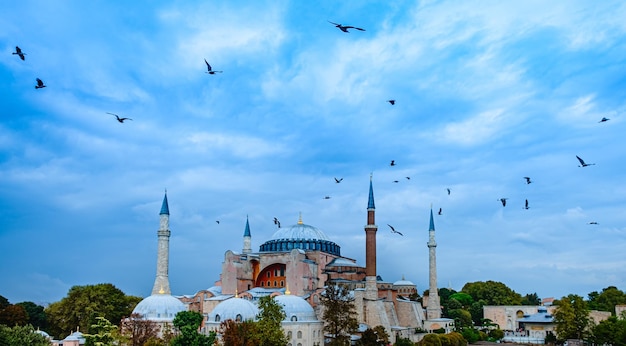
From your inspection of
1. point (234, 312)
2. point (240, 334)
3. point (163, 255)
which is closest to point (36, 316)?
point (163, 255)

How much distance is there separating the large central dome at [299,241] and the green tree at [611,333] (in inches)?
716

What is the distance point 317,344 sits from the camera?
32.7m

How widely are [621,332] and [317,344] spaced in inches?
649

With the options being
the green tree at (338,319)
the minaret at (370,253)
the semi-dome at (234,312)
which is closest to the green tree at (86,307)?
the semi-dome at (234,312)

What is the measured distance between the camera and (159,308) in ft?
108

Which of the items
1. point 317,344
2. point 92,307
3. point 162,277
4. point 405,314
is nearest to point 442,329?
point 405,314

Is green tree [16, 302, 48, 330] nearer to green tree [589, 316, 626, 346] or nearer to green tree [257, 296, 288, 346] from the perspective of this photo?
green tree [257, 296, 288, 346]

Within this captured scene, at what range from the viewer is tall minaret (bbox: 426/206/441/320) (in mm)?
45131

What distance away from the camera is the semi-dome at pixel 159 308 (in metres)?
32.5

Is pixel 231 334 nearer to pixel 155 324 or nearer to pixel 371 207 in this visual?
pixel 155 324

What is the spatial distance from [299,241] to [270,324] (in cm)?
1566

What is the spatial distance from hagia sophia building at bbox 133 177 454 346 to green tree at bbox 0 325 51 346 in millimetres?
6410

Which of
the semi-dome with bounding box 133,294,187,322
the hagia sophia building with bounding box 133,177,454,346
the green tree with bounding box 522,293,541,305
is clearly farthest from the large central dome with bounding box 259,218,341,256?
the green tree with bounding box 522,293,541,305

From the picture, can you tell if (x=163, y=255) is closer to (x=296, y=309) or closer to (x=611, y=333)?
(x=296, y=309)
